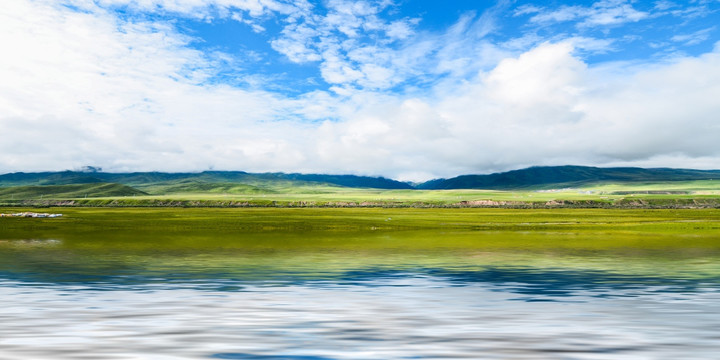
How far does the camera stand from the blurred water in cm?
1084

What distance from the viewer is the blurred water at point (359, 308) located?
10844 millimetres

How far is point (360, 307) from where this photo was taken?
51.2 feet

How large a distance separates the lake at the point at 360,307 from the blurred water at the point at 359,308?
60 mm

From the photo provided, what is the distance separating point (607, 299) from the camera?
17078 mm

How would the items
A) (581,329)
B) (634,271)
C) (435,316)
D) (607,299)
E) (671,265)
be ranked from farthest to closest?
(671,265) → (634,271) → (607,299) → (435,316) → (581,329)

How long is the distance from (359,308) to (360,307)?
19 cm

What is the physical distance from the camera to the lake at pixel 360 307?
35.6 feet

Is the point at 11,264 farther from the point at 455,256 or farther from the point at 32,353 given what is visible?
the point at 455,256

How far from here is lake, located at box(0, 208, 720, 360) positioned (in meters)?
10.9

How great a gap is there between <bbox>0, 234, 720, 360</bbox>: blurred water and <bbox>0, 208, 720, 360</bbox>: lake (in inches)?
2.3

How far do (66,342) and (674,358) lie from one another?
47.7 feet

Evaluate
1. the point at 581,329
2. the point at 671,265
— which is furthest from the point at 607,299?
the point at 671,265

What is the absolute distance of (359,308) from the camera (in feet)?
50.5

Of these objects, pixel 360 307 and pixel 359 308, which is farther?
pixel 360 307
